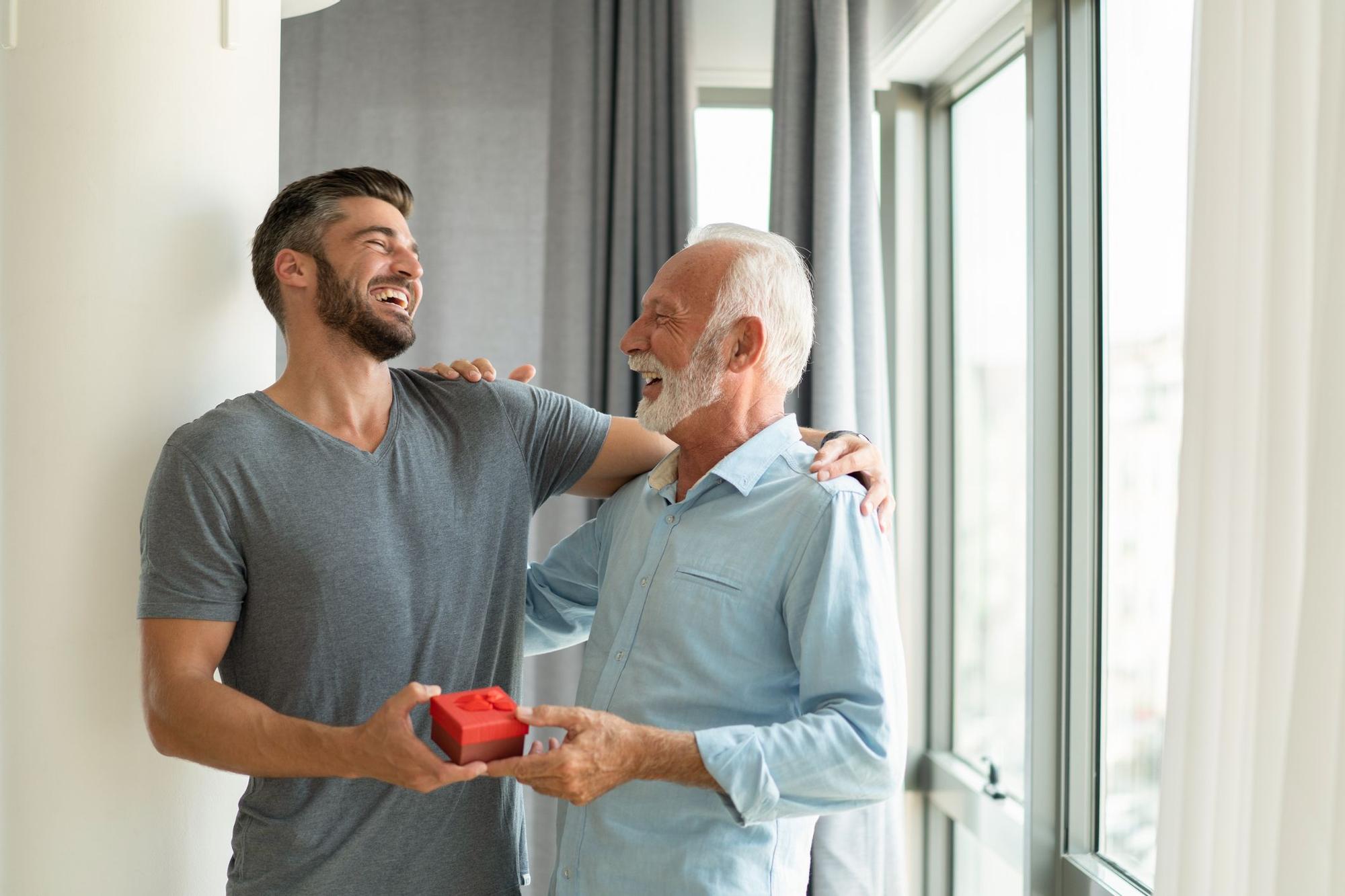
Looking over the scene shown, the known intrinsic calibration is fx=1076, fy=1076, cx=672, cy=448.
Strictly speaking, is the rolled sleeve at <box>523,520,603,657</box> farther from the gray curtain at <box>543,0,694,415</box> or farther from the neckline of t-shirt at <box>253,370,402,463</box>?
the gray curtain at <box>543,0,694,415</box>

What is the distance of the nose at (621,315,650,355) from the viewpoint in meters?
1.74

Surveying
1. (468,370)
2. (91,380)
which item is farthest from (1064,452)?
(91,380)

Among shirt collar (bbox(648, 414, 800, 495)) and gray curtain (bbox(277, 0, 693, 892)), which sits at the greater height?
gray curtain (bbox(277, 0, 693, 892))

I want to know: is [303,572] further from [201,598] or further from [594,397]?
[594,397]

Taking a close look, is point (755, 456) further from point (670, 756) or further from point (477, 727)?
point (477, 727)

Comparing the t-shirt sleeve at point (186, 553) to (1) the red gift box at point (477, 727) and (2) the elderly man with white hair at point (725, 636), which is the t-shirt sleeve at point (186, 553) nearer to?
(1) the red gift box at point (477, 727)

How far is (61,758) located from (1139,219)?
2188mm

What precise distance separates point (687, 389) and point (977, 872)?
192 centimetres

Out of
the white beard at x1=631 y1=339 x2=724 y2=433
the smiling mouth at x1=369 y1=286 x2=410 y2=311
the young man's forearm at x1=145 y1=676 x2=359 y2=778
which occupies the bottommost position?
the young man's forearm at x1=145 y1=676 x2=359 y2=778

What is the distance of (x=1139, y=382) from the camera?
84.7 inches

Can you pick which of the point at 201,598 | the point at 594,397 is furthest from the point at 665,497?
the point at 594,397

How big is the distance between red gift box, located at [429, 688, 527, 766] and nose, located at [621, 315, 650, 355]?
0.62 m

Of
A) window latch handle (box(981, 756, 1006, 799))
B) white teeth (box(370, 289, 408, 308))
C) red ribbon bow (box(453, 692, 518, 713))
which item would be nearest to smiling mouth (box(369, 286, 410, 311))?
white teeth (box(370, 289, 408, 308))

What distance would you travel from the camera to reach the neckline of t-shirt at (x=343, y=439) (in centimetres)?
172
